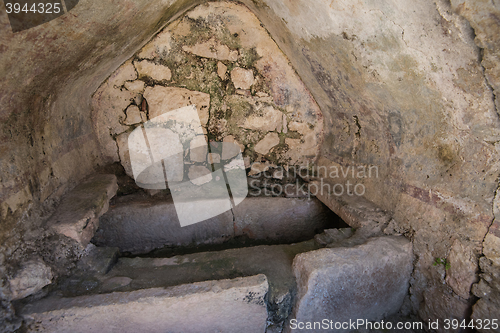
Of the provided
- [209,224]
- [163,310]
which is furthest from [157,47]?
[163,310]

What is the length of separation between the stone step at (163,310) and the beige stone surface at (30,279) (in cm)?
7

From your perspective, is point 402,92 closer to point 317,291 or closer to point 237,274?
point 317,291

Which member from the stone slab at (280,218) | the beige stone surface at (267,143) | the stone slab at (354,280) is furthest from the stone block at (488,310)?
the beige stone surface at (267,143)

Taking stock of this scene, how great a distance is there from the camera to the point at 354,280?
1.55 m

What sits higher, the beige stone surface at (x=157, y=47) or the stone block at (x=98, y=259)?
the beige stone surface at (x=157, y=47)

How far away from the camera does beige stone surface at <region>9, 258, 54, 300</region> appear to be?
1.27 meters

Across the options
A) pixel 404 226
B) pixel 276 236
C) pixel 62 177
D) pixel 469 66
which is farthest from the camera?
pixel 276 236

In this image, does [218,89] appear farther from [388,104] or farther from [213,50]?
[388,104]

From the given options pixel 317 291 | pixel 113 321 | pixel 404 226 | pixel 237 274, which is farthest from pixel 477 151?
pixel 113 321

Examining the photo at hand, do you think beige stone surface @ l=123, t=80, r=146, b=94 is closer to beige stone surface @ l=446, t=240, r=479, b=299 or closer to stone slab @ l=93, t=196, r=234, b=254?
stone slab @ l=93, t=196, r=234, b=254

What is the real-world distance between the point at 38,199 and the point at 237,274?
124cm

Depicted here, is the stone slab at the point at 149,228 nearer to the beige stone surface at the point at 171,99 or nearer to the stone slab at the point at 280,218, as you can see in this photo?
the stone slab at the point at 280,218

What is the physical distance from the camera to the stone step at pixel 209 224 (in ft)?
7.43

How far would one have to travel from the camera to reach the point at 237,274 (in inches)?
61.7
